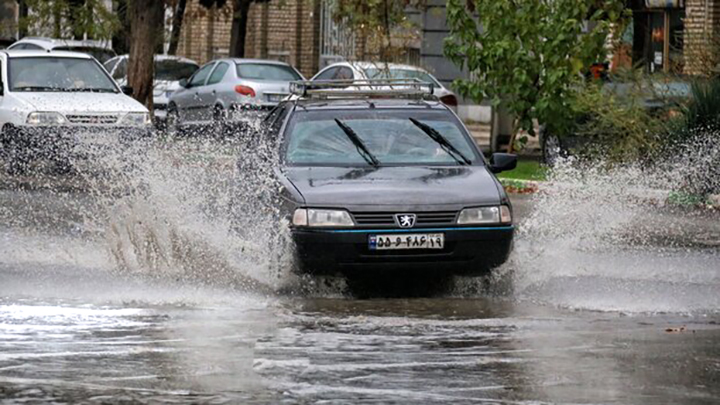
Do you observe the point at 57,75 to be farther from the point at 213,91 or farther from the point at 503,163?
the point at 503,163

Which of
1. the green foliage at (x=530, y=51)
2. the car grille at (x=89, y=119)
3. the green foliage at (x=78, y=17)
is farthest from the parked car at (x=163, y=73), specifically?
the car grille at (x=89, y=119)

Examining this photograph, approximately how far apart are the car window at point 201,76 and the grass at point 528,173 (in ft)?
27.8

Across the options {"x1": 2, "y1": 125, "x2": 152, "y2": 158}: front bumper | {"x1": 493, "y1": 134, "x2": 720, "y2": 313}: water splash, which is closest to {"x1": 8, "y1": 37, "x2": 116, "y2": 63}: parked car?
{"x1": 2, "y1": 125, "x2": 152, "y2": 158}: front bumper

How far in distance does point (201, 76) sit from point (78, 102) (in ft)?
34.8

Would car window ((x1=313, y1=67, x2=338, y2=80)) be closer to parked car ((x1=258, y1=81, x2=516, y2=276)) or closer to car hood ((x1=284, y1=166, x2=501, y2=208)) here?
parked car ((x1=258, y1=81, x2=516, y2=276))

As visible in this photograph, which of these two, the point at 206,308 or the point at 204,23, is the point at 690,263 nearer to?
the point at 206,308

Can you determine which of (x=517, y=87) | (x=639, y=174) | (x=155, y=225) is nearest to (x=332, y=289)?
(x=155, y=225)

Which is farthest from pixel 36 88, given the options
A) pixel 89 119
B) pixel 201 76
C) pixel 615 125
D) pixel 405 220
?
pixel 405 220

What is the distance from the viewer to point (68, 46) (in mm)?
37688

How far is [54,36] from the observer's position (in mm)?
38625

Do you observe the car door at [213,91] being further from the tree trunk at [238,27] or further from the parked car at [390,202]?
the parked car at [390,202]

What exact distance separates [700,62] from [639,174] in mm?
2413

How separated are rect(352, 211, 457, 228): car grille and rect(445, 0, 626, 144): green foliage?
12.4 meters

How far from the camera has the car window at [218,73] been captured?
33.2 m
